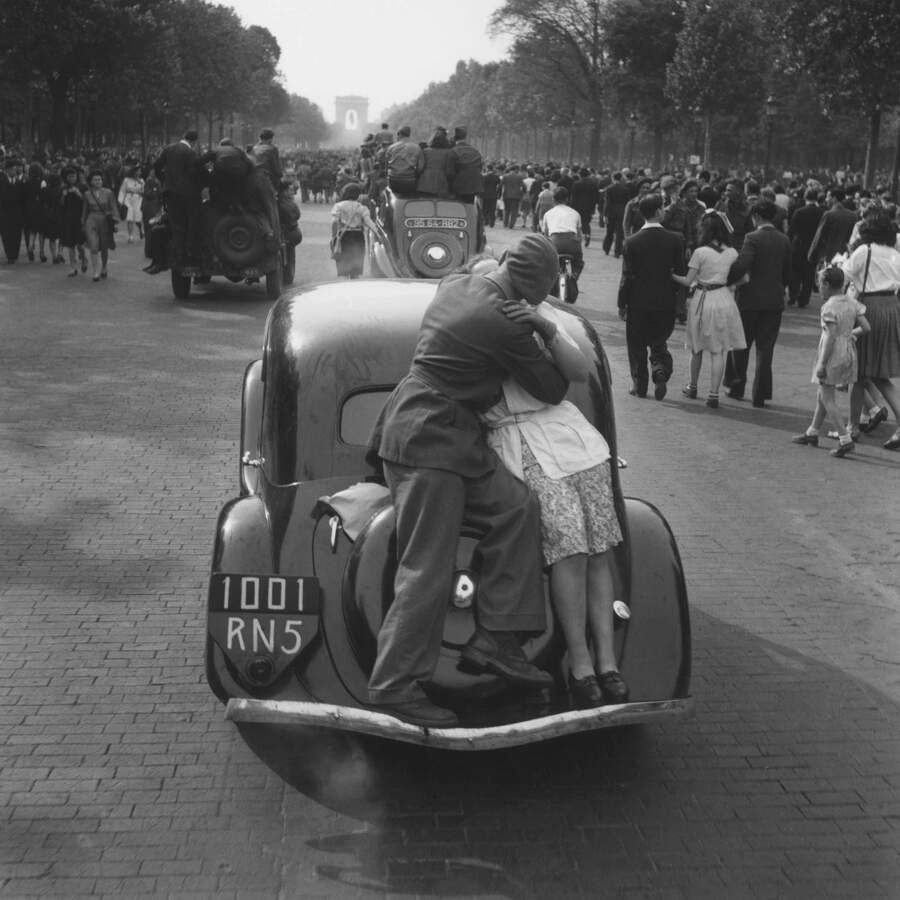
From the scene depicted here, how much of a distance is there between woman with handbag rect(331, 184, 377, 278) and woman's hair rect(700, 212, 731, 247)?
6.97m

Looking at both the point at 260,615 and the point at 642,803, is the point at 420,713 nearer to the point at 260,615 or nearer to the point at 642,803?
the point at 260,615

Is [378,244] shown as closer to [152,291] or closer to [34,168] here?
[152,291]

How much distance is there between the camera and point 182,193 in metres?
18.7

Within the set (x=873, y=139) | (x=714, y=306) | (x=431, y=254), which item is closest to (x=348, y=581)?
(x=714, y=306)

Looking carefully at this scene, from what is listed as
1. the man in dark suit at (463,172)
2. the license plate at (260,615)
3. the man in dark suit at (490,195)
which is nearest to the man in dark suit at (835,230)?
the man in dark suit at (463,172)

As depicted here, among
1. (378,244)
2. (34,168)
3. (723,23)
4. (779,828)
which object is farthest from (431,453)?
(723,23)

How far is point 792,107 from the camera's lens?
211ft

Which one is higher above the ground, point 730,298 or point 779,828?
point 730,298

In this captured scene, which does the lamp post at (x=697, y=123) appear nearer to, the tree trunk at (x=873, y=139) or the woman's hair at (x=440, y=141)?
the tree trunk at (x=873, y=139)

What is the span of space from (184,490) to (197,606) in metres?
2.27

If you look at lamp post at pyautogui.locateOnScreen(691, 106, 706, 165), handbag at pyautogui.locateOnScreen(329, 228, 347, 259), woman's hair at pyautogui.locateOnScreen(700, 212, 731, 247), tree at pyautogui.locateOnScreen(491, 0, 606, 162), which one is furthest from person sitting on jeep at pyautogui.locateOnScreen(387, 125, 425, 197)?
tree at pyautogui.locateOnScreen(491, 0, 606, 162)

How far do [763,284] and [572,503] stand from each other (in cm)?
789

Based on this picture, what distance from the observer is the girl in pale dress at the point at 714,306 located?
12.2 meters

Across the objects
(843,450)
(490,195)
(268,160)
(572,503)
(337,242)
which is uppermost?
(268,160)
